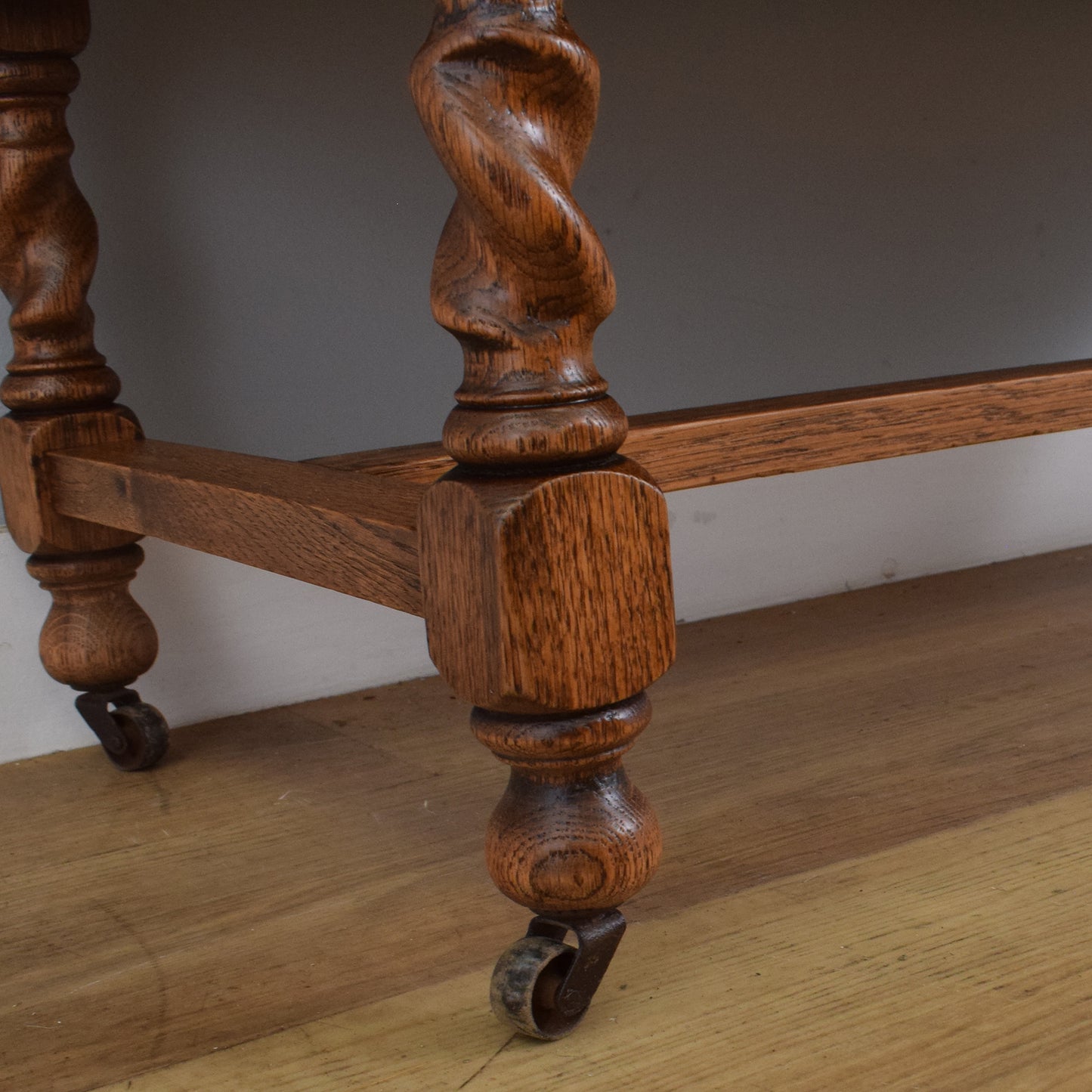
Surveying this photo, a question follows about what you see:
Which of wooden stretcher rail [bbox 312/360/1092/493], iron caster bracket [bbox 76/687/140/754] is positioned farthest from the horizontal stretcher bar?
iron caster bracket [bbox 76/687/140/754]

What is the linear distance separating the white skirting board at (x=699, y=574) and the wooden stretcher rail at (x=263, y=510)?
0.59ft

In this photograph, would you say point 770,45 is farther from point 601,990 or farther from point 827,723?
point 601,990

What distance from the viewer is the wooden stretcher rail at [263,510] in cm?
59

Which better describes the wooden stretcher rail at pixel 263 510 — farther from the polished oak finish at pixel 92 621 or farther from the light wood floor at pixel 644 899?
the light wood floor at pixel 644 899

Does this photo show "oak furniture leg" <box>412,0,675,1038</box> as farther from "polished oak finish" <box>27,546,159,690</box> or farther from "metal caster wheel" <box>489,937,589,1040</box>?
"polished oak finish" <box>27,546,159,690</box>

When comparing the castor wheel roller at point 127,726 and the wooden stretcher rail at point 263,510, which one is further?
the castor wheel roller at point 127,726

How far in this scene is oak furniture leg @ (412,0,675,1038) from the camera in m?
0.50

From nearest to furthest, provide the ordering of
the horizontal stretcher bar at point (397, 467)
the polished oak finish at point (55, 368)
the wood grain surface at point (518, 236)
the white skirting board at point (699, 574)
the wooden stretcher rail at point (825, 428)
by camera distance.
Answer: the wood grain surface at point (518, 236), the horizontal stretcher bar at point (397, 467), the wooden stretcher rail at point (825, 428), the polished oak finish at point (55, 368), the white skirting board at point (699, 574)

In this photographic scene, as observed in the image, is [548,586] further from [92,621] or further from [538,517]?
[92,621]

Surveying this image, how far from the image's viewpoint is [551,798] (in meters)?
0.55

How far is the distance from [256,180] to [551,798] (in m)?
0.65

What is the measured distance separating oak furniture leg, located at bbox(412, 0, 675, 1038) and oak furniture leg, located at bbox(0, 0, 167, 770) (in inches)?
16.9

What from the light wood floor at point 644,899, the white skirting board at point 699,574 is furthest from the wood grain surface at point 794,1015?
the white skirting board at point 699,574

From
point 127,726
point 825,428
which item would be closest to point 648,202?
point 825,428
